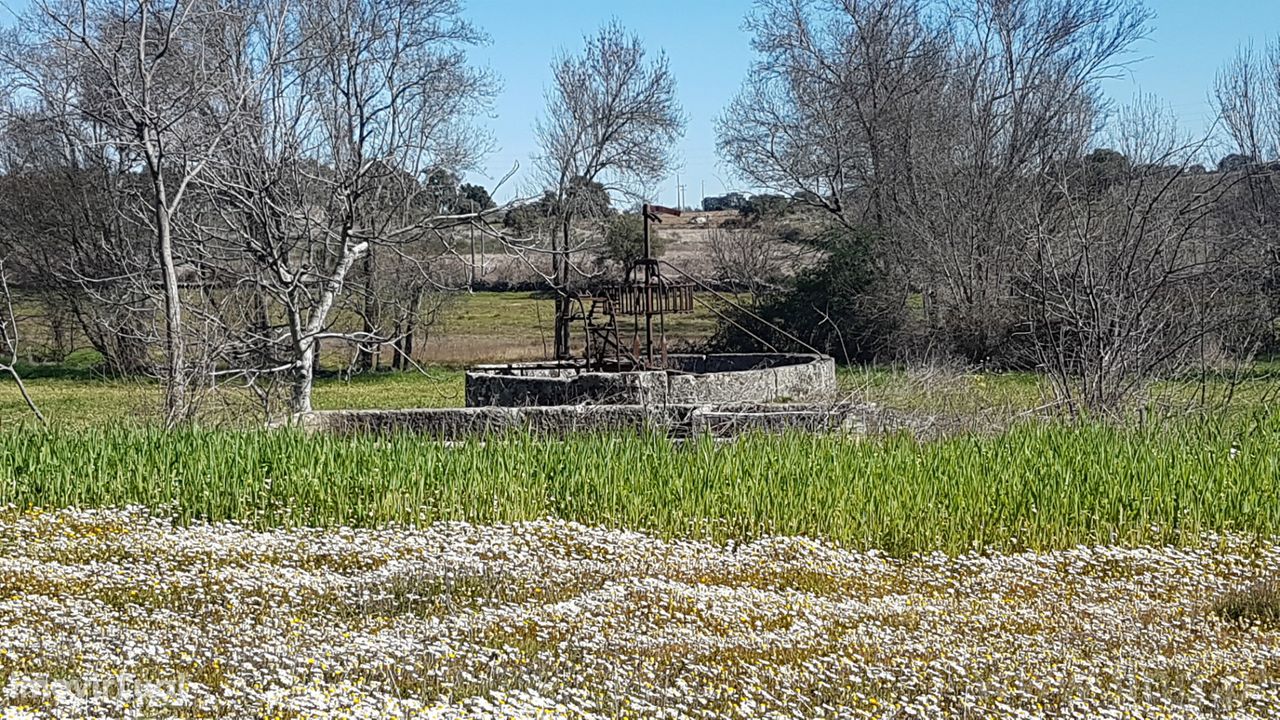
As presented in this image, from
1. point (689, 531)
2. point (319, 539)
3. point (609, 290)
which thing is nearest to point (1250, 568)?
point (689, 531)

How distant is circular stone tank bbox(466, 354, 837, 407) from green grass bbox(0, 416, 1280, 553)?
3955 millimetres

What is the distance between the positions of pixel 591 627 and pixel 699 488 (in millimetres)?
2880

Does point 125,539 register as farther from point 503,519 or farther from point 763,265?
point 763,265

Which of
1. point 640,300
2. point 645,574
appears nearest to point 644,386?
point 640,300

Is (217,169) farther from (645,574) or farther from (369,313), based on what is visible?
(369,313)

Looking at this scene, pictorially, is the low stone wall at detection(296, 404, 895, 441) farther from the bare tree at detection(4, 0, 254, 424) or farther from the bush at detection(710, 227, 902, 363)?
the bush at detection(710, 227, 902, 363)

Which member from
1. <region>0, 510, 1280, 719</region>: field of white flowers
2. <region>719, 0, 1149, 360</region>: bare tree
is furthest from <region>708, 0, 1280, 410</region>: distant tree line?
<region>0, 510, 1280, 719</region>: field of white flowers

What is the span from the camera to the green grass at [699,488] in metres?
7.76

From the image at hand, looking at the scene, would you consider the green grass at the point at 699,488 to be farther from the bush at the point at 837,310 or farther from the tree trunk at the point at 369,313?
the bush at the point at 837,310

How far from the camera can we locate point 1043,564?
7.18m

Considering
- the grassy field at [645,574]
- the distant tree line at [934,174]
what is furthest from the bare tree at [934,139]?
the grassy field at [645,574]

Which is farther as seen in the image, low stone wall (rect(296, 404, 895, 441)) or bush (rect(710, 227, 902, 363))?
bush (rect(710, 227, 902, 363))

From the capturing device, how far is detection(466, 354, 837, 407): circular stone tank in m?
14.1

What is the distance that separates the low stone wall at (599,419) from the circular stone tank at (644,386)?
2.01 feet
